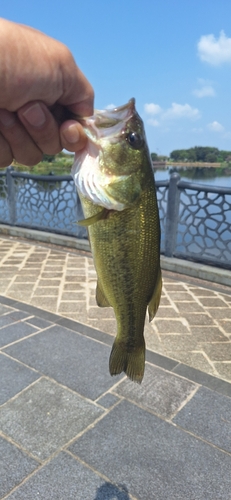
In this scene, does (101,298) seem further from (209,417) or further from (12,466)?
(209,417)

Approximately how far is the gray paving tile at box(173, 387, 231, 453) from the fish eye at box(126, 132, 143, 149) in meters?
2.28

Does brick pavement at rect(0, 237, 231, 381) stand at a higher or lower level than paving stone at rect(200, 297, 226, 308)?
higher

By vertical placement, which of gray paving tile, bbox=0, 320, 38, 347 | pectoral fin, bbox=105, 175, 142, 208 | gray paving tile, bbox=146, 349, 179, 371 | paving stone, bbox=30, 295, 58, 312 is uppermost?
pectoral fin, bbox=105, 175, 142, 208

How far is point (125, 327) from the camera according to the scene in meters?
1.79

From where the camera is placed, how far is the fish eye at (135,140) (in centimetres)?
156

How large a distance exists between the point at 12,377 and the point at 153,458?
1485 millimetres

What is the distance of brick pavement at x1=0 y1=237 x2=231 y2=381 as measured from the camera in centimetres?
413

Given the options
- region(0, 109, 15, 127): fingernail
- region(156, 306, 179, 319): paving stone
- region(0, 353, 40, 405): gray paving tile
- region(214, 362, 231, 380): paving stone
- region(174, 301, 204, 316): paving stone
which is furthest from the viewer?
region(174, 301, 204, 316): paving stone

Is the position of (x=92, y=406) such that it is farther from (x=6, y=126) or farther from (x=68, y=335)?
(x=6, y=126)

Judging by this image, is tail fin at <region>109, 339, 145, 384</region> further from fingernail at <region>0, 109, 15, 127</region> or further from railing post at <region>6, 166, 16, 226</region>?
railing post at <region>6, 166, 16, 226</region>

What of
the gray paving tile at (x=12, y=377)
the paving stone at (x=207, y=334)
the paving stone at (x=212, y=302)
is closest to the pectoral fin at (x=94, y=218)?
the gray paving tile at (x=12, y=377)

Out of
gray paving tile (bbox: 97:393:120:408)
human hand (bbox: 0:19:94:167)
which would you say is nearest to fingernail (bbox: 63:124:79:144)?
human hand (bbox: 0:19:94:167)

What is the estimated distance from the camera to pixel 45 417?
3010mm

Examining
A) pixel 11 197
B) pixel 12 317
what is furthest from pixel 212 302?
pixel 11 197
